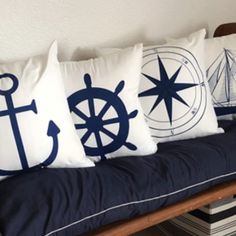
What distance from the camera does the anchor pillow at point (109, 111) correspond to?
157 centimetres

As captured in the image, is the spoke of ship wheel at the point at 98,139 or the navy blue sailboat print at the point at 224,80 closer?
the spoke of ship wheel at the point at 98,139

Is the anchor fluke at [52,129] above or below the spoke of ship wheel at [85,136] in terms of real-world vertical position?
above

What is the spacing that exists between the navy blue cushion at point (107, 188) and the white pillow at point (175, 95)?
116mm

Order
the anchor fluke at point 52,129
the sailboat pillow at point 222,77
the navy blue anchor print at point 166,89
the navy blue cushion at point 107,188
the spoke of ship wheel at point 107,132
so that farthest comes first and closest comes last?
the sailboat pillow at point 222,77 → the navy blue anchor print at point 166,89 → the spoke of ship wheel at point 107,132 → the anchor fluke at point 52,129 → the navy blue cushion at point 107,188

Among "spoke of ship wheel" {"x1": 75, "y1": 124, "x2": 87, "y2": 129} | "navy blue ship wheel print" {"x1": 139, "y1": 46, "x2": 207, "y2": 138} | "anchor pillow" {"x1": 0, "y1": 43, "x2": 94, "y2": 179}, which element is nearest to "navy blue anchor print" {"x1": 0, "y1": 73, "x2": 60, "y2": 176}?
"anchor pillow" {"x1": 0, "y1": 43, "x2": 94, "y2": 179}

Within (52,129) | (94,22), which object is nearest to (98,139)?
(52,129)

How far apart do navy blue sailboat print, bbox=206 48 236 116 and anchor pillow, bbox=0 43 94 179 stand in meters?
0.71

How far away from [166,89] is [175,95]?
0.14 feet

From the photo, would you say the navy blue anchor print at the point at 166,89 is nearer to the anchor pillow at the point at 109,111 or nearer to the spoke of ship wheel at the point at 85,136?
the anchor pillow at the point at 109,111

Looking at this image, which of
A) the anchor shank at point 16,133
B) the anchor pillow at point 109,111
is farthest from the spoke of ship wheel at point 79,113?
the anchor shank at point 16,133

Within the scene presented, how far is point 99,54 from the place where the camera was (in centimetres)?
188

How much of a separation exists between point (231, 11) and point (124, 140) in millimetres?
1154

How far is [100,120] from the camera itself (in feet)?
5.15

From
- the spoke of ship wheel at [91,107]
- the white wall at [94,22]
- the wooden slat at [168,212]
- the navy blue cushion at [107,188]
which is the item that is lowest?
the wooden slat at [168,212]
